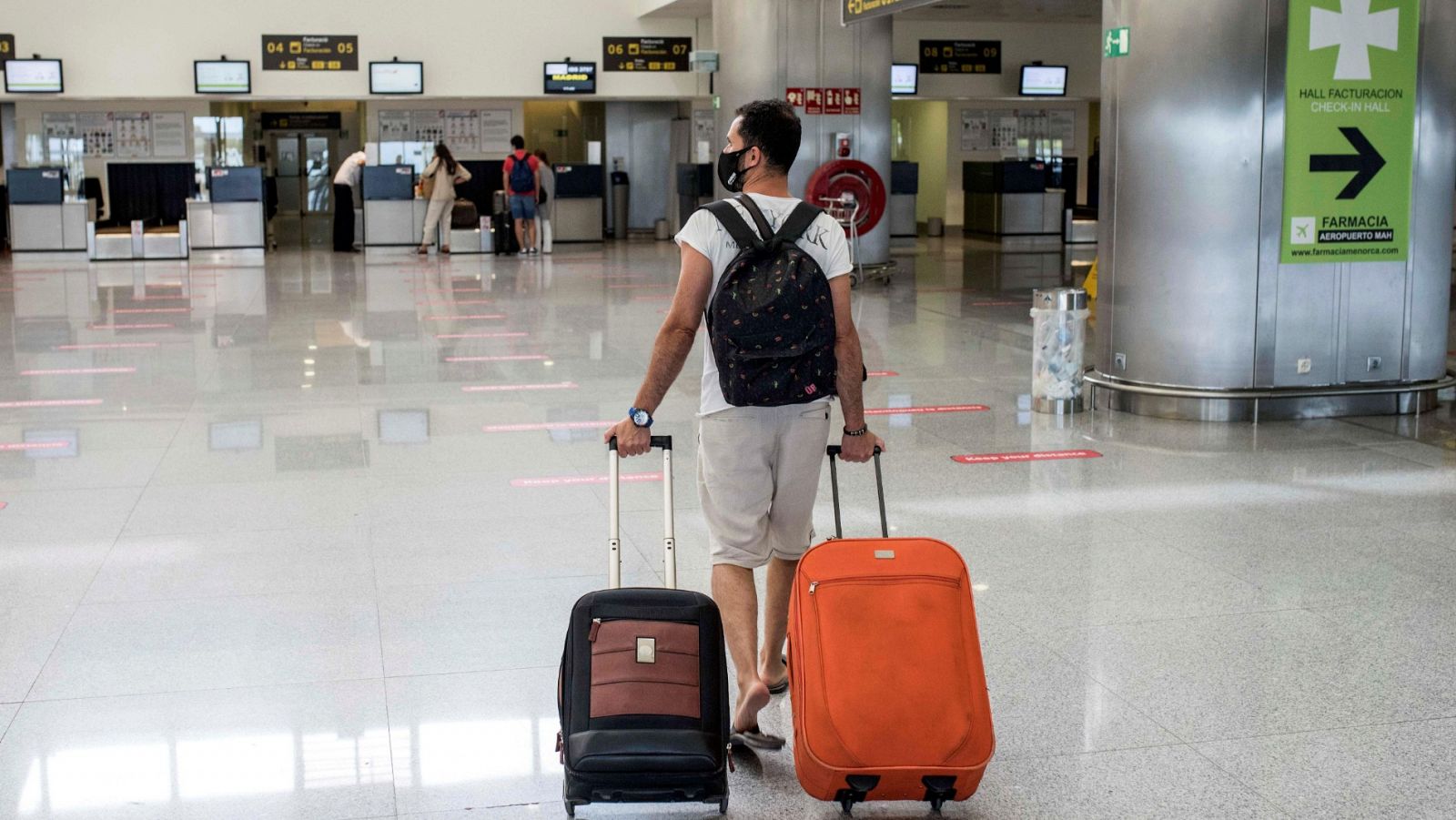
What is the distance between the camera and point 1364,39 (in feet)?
25.3

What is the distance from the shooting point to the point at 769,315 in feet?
10.8

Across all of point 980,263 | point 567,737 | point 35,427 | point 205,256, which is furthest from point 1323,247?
point 205,256

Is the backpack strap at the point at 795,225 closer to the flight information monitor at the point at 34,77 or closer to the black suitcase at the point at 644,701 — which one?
the black suitcase at the point at 644,701

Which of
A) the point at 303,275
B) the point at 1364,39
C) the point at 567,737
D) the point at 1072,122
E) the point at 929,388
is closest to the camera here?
the point at 567,737

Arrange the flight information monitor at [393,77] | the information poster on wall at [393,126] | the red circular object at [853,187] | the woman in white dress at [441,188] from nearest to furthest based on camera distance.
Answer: the red circular object at [853,187]
the woman in white dress at [441,188]
the flight information monitor at [393,77]
the information poster on wall at [393,126]

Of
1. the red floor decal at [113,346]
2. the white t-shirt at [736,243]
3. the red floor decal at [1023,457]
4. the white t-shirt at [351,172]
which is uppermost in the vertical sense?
the white t-shirt at [351,172]

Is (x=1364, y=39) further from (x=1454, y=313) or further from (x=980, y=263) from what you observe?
(x=980, y=263)

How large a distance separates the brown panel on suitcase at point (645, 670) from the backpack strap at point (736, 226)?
838 millimetres

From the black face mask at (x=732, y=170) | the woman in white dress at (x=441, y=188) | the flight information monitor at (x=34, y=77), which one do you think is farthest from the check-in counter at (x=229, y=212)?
the black face mask at (x=732, y=170)

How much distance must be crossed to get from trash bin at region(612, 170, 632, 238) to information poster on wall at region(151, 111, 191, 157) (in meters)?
6.84

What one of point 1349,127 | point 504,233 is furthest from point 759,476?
point 504,233

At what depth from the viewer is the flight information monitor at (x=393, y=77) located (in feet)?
73.2

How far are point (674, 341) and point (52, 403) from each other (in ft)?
21.3

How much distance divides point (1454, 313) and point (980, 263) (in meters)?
6.56
